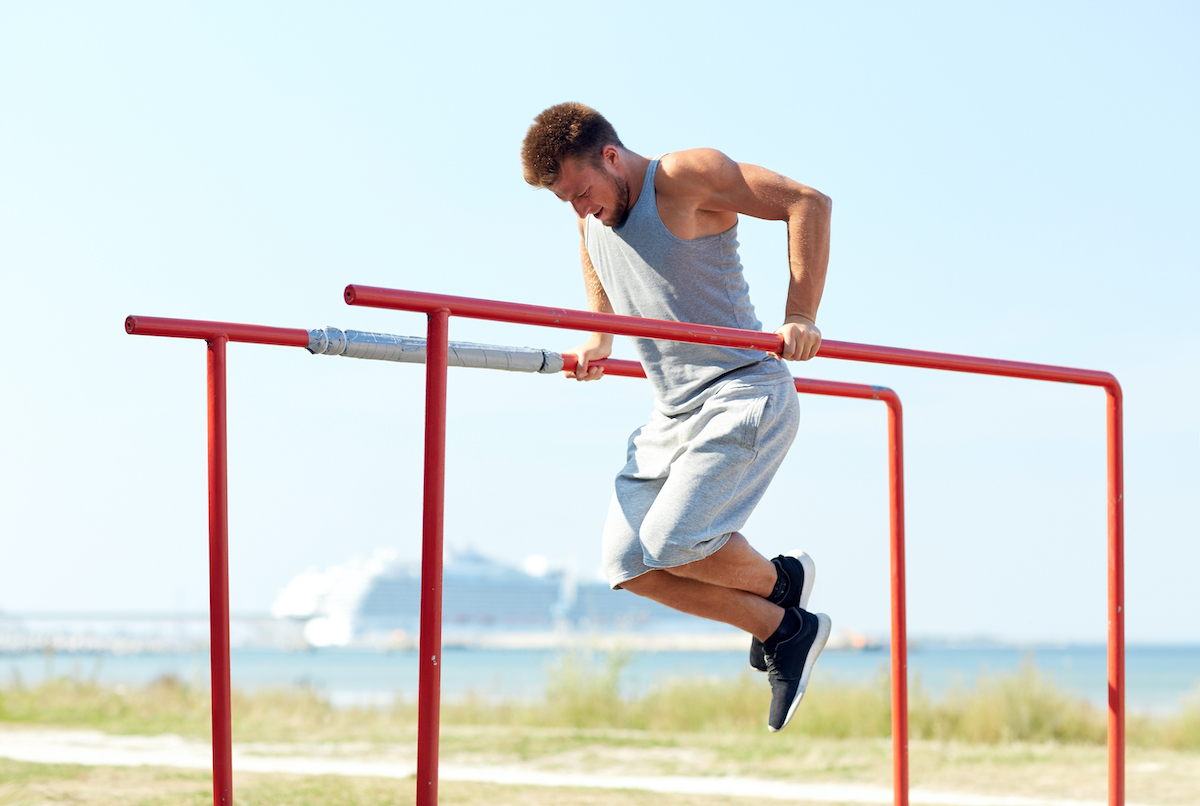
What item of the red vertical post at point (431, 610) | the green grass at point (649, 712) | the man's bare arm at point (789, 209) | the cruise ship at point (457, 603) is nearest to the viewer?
the red vertical post at point (431, 610)

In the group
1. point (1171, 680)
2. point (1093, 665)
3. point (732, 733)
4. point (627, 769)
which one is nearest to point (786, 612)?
point (627, 769)

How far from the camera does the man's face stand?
7.68 ft

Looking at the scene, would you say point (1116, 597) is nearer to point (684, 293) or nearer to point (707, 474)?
point (707, 474)

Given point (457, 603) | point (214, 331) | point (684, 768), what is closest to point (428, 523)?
point (214, 331)

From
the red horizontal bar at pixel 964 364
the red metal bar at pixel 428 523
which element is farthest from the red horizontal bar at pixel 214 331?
the red horizontal bar at pixel 964 364

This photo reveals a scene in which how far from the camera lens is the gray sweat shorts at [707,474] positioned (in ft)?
7.54

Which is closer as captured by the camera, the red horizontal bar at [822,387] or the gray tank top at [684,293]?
the gray tank top at [684,293]

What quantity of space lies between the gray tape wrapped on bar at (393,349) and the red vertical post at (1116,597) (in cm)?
159

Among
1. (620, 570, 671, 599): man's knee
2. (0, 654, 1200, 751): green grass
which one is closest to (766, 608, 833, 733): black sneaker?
(620, 570, 671, 599): man's knee

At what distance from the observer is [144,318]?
2.15m

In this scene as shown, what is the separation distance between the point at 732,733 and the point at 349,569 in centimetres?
4680

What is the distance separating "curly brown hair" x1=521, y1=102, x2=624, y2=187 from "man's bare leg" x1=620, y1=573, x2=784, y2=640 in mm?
854

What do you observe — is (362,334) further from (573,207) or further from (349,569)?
(349,569)

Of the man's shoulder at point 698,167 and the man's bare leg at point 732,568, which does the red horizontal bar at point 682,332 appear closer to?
the man's shoulder at point 698,167
